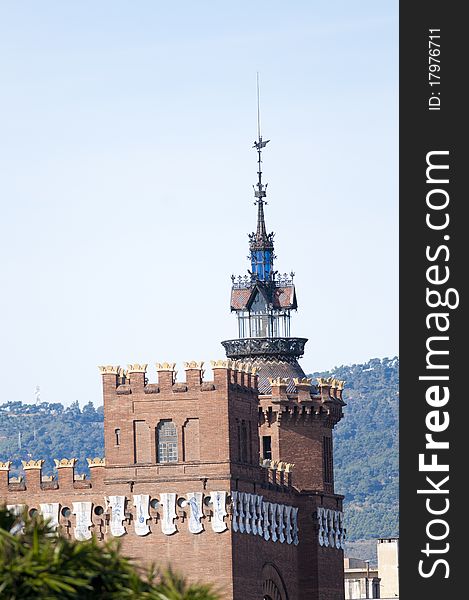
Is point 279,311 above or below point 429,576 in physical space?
above

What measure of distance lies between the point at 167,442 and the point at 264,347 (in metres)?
17.9

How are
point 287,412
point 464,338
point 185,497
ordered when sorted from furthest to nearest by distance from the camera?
point 287,412 → point 185,497 → point 464,338

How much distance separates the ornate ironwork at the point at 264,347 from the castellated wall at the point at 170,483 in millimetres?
13456

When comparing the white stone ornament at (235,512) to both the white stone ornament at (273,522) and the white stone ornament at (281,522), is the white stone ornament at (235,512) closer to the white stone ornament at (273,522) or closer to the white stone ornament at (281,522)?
the white stone ornament at (273,522)

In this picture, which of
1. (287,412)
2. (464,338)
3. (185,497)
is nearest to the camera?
(464,338)

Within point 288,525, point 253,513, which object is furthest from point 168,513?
point 288,525

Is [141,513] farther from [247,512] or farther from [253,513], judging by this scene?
[253,513]

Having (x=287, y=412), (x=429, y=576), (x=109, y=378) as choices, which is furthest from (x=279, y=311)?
(x=429, y=576)

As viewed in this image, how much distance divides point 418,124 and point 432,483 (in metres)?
11.6

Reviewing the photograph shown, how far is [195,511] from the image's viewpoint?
11131 cm

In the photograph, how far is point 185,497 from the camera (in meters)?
112

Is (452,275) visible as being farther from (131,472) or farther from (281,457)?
(281,457)

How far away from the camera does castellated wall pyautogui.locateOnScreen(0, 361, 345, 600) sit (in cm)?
11125

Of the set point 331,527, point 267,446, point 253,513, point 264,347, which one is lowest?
point 331,527
